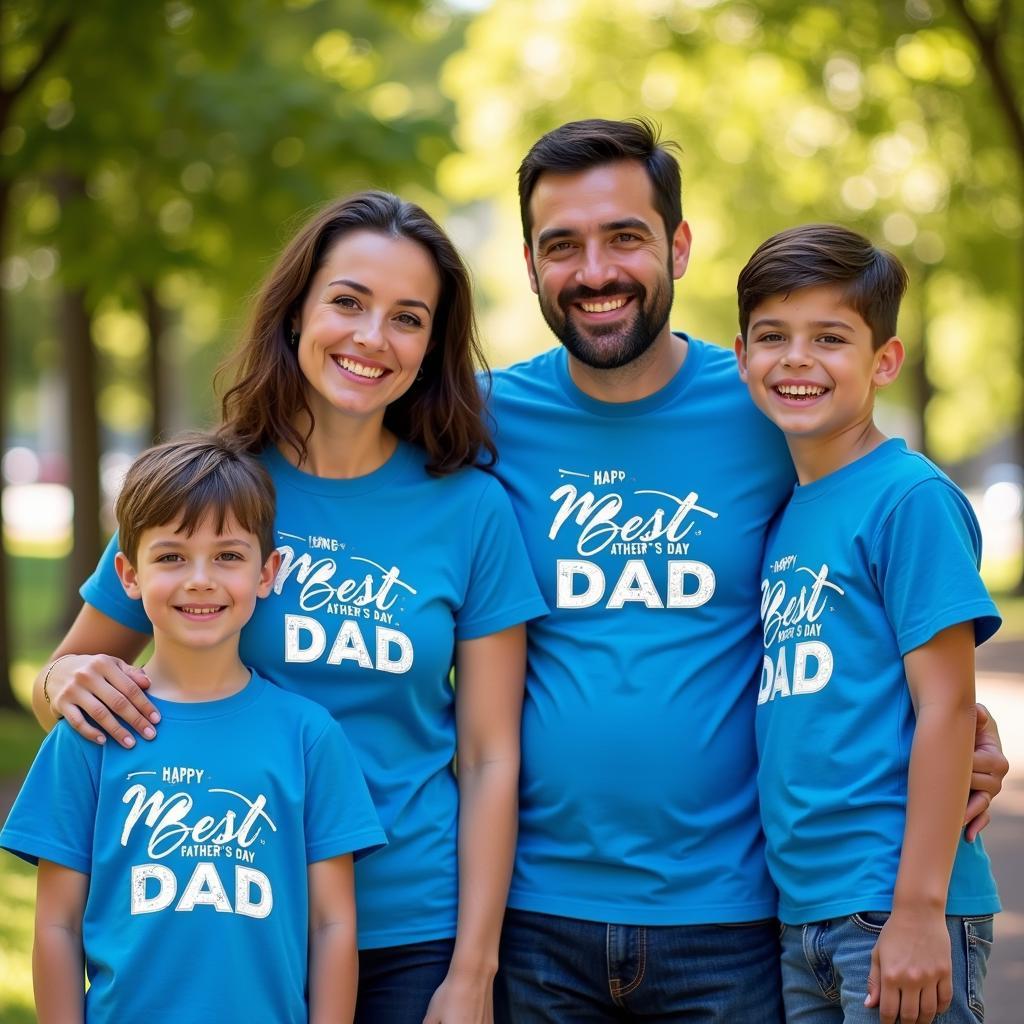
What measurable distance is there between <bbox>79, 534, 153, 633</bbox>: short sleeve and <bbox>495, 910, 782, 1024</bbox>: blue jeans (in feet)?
3.59

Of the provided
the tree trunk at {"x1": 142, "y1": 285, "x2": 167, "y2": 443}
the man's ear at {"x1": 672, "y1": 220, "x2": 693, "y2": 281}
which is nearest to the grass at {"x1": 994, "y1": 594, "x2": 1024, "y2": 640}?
the tree trunk at {"x1": 142, "y1": 285, "x2": 167, "y2": 443}

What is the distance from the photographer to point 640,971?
3180 mm

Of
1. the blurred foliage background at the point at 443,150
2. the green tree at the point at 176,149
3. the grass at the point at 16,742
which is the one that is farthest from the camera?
the blurred foliage background at the point at 443,150

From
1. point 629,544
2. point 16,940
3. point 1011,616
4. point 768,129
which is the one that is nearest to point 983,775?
point 629,544

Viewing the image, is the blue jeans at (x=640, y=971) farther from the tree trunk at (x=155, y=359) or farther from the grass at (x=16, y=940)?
the tree trunk at (x=155, y=359)

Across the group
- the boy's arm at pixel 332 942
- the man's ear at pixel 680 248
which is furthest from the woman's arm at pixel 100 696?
the man's ear at pixel 680 248

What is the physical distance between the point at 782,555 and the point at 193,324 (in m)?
22.7

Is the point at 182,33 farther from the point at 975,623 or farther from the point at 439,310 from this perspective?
the point at 975,623

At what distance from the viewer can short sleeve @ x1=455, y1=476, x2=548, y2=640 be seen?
3205mm

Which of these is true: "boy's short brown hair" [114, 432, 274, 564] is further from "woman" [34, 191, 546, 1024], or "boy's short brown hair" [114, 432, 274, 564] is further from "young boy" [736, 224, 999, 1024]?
"young boy" [736, 224, 999, 1024]

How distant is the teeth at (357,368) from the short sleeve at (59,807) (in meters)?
0.98

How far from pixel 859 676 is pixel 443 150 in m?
9.86

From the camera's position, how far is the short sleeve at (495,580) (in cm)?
321

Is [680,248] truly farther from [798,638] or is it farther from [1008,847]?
[1008,847]
